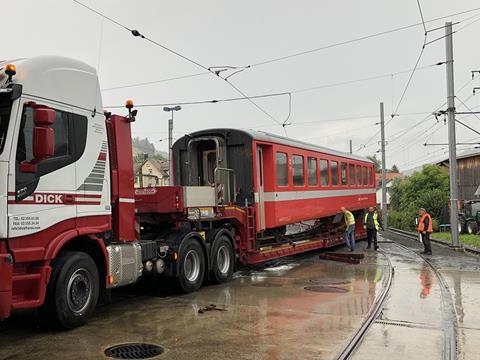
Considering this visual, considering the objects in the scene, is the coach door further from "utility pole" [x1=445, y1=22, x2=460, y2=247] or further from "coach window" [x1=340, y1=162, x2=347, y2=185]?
"utility pole" [x1=445, y1=22, x2=460, y2=247]

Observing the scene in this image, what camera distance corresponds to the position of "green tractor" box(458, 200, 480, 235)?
26.9 m

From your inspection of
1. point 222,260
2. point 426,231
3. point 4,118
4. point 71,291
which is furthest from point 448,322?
point 426,231

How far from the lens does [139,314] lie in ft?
25.7

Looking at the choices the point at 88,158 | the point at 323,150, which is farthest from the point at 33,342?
the point at 323,150

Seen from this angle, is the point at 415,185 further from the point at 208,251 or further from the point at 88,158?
the point at 88,158

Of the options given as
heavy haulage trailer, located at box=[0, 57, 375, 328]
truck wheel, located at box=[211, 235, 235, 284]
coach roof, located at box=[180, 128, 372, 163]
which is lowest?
truck wheel, located at box=[211, 235, 235, 284]

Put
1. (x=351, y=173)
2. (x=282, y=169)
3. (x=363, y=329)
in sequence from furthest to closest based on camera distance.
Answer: (x=351, y=173) < (x=282, y=169) < (x=363, y=329)

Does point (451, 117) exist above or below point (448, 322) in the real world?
above

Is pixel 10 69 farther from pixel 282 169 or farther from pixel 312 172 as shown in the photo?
pixel 312 172

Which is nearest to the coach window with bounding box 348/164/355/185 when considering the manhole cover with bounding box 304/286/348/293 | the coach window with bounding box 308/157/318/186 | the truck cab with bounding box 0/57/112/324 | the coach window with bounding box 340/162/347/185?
the coach window with bounding box 340/162/347/185

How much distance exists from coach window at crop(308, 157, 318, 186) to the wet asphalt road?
13.5 ft

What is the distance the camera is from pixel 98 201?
7320 millimetres

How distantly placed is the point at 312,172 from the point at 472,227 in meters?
16.1

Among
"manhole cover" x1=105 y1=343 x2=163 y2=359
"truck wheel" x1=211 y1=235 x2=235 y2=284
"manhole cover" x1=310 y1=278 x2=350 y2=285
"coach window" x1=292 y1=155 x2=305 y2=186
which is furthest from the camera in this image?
"coach window" x1=292 y1=155 x2=305 y2=186
